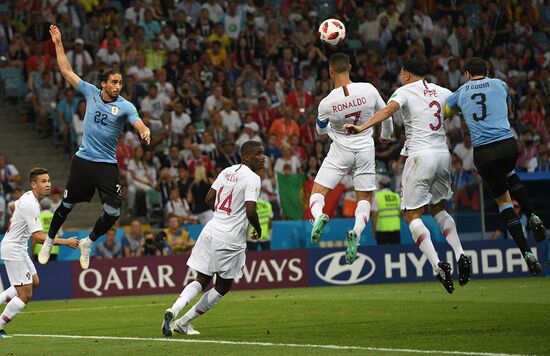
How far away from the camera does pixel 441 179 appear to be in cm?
1506

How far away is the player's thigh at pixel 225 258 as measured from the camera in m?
14.0

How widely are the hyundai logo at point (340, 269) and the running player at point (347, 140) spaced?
9.16 meters

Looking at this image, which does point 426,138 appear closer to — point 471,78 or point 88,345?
point 471,78

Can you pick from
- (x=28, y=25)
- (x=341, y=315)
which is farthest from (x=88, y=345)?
(x=28, y=25)

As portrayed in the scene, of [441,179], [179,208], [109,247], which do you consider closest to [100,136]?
[441,179]

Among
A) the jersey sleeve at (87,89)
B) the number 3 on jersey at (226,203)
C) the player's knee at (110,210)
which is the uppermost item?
the jersey sleeve at (87,89)

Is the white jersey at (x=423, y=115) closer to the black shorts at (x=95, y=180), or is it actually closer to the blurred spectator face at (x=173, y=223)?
the black shorts at (x=95, y=180)

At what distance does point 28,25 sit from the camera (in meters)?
28.6

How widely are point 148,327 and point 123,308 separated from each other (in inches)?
167

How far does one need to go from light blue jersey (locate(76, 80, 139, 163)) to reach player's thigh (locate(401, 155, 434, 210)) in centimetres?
367

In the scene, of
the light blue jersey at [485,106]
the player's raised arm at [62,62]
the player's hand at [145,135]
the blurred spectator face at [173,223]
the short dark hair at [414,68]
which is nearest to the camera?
the player's hand at [145,135]

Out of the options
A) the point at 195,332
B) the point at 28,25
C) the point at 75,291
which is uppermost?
the point at 28,25

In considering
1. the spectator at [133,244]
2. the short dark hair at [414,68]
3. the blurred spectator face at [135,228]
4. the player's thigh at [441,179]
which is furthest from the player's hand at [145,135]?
the spectator at [133,244]

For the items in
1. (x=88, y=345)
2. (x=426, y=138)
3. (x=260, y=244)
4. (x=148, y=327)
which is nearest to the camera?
(x=88, y=345)
